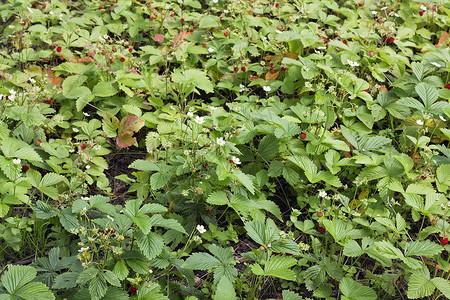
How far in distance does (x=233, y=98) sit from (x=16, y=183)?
5.69 ft

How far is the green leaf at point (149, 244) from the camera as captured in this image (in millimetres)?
2061

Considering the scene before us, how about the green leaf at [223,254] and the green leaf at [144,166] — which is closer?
the green leaf at [223,254]

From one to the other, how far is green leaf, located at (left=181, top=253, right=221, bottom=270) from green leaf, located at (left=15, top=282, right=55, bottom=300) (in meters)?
Answer: 0.59

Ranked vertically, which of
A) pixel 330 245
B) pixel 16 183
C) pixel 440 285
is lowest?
pixel 330 245

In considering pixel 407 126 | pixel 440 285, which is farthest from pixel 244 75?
pixel 440 285

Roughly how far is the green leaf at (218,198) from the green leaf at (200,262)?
329 mm

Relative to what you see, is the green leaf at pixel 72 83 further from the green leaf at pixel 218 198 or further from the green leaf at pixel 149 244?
the green leaf at pixel 149 244

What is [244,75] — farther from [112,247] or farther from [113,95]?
[112,247]

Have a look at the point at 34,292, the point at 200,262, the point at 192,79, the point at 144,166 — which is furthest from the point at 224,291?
the point at 192,79

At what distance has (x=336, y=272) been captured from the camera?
235 cm

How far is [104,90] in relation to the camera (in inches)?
127

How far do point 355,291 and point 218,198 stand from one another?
2.71 feet

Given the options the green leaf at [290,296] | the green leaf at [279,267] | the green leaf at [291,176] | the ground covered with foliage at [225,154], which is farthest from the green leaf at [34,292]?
the green leaf at [291,176]

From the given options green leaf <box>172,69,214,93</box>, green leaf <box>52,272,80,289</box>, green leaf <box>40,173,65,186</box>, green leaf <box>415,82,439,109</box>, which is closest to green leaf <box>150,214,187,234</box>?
green leaf <box>52,272,80,289</box>
